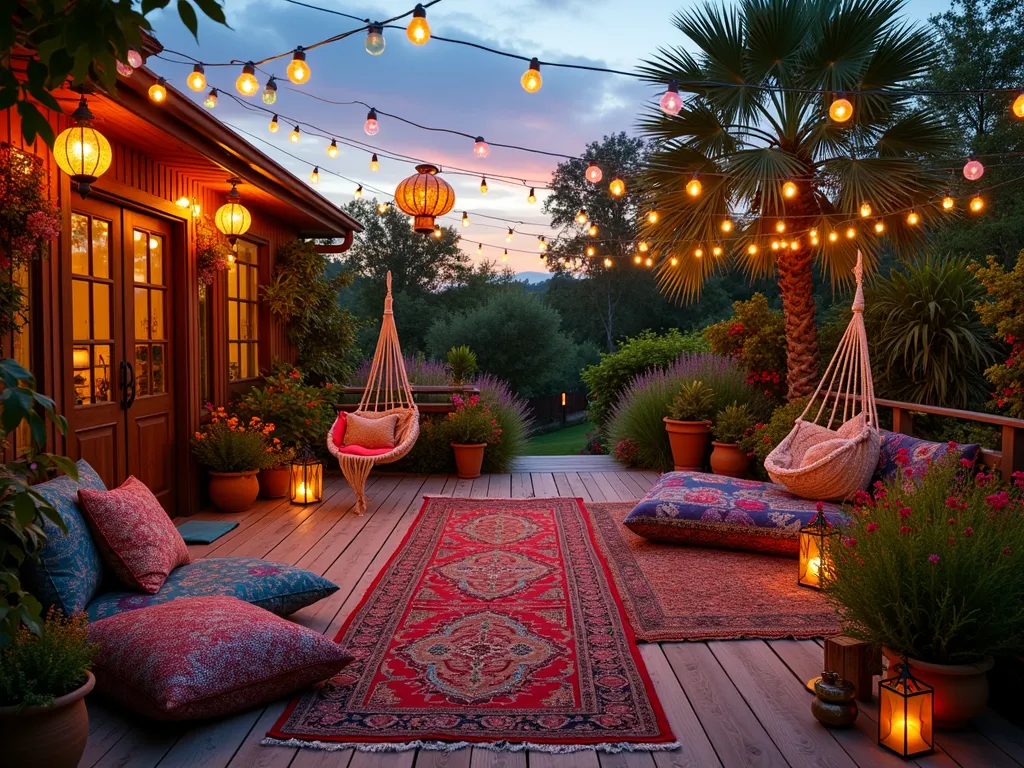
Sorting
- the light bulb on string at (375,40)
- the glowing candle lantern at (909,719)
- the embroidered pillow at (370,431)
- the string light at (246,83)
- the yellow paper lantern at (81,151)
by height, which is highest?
the light bulb on string at (375,40)

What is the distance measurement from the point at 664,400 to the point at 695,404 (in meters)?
0.54

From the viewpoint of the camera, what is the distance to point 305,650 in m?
2.59

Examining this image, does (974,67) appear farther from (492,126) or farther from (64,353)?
(64,353)

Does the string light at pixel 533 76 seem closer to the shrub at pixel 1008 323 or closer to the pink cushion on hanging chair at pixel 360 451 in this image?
the pink cushion on hanging chair at pixel 360 451

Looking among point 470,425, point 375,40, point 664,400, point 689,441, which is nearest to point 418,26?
point 375,40

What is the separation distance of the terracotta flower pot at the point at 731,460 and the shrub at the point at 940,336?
1344 mm

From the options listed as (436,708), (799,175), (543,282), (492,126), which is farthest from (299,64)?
(543,282)

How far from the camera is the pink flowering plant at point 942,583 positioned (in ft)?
7.55

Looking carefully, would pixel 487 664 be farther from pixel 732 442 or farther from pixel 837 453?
pixel 732 442

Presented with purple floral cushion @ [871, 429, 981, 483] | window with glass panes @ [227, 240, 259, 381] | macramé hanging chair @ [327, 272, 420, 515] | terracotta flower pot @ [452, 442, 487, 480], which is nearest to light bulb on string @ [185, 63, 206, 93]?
window with glass panes @ [227, 240, 259, 381]

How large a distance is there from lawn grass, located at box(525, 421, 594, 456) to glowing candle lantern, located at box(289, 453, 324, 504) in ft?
19.0

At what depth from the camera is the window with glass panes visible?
6477mm

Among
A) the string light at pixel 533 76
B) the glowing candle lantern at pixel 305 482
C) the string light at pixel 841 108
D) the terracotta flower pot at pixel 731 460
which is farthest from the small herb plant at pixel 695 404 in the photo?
the string light at pixel 533 76

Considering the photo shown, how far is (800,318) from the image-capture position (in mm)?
6496
